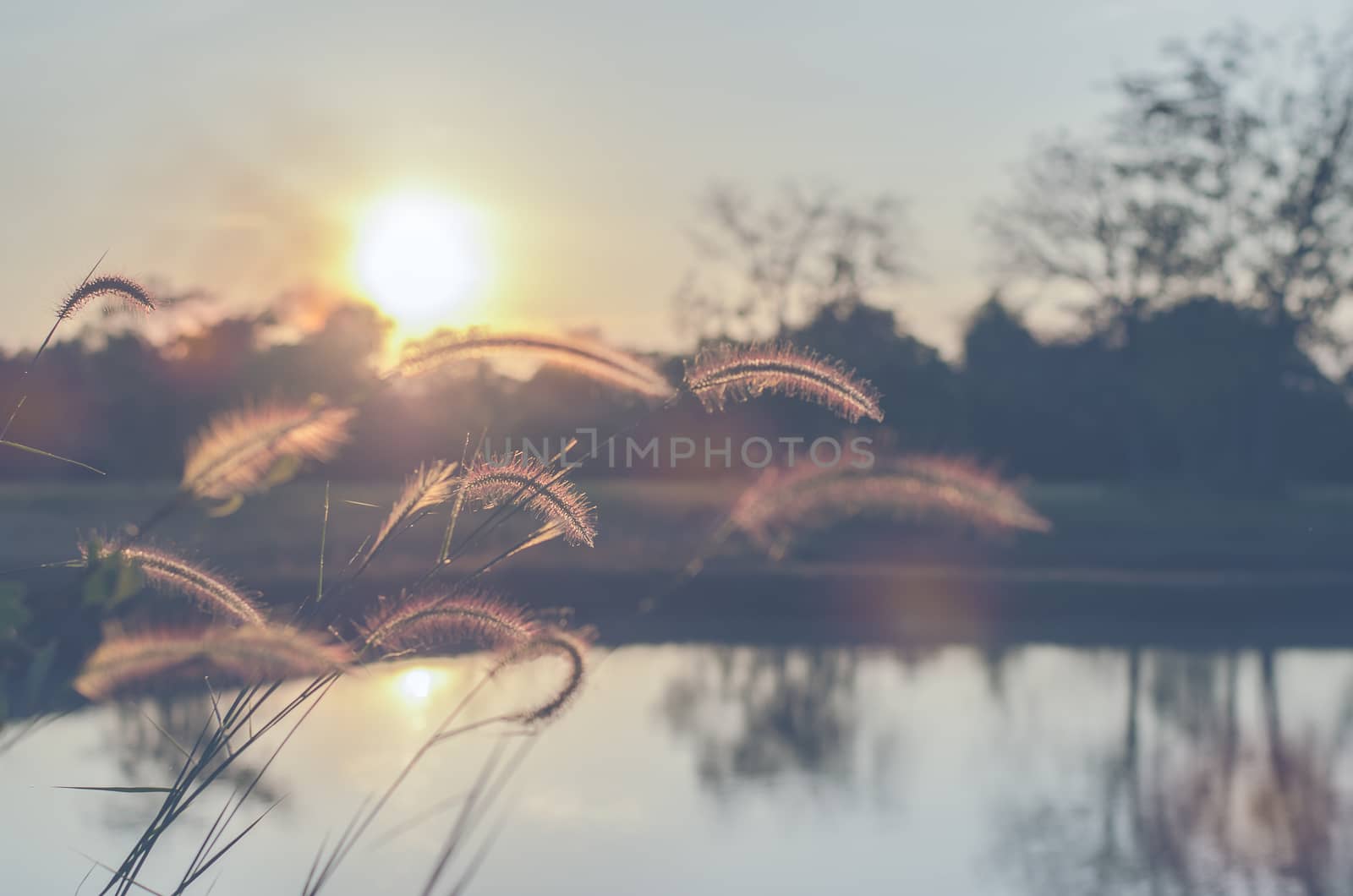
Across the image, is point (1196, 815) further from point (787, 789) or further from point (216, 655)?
point (216, 655)

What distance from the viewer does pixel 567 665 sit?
47.6 inches

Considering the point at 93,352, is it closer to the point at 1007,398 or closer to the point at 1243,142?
the point at 1007,398

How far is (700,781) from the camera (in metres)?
4.14

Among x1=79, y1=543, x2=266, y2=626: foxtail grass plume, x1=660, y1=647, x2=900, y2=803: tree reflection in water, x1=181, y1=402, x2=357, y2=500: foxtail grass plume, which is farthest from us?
x1=660, y1=647, x2=900, y2=803: tree reflection in water

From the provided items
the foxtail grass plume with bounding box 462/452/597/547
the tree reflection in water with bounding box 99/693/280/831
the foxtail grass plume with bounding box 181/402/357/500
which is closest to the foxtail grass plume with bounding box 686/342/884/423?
the foxtail grass plume with bounding box 462/452/597/547

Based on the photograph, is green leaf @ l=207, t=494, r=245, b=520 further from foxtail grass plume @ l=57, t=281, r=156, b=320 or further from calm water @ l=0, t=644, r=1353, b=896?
calm water @ l=0, t=644, r=1353, b=896

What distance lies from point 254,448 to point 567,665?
1.32ft

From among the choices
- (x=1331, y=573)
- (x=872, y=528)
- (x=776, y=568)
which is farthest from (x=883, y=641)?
(x=1331, y=573)

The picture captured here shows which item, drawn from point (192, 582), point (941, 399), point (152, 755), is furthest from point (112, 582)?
point (941, 399)

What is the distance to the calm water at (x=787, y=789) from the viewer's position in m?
3.27

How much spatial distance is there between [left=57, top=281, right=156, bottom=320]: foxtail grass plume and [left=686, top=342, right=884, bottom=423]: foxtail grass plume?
573mm

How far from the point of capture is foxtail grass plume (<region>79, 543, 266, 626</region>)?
1.11 metres

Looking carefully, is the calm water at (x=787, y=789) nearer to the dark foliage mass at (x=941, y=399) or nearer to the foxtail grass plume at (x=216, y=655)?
the dark foliage mass at (x=941, y=399)

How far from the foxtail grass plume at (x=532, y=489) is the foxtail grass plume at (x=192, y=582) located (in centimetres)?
25
